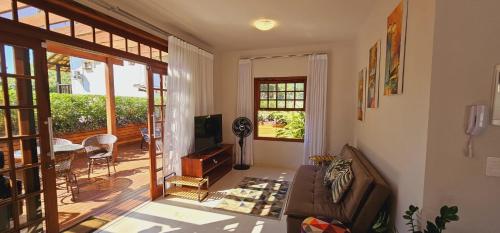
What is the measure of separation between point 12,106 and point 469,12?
126 inches

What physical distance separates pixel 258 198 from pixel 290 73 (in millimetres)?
2540

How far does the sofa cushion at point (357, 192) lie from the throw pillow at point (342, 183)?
0.13 feet

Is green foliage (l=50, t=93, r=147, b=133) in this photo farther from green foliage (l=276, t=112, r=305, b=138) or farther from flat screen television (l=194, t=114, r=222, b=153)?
green foliage (l=276, t=112, r=305, b=138)

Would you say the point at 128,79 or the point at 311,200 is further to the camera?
the point at 128,79

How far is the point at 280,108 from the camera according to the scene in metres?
4.69

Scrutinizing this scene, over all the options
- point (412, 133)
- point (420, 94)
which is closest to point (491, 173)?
point (412, 133)

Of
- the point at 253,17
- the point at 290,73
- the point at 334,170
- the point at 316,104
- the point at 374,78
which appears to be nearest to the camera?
the point at 374,78

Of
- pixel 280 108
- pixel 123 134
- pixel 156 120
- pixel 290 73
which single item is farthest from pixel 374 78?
pixel 123 134

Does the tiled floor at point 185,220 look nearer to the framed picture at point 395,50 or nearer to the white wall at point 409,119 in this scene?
the white wall at point 409,119

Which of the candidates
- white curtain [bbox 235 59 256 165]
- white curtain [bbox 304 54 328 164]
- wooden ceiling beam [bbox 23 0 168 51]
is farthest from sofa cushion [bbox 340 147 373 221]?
wooden ceiling beam [bbox 23 0 168 51]

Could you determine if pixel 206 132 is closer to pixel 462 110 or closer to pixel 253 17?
pixel 253 17

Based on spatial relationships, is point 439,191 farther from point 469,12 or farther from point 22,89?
point 22,89

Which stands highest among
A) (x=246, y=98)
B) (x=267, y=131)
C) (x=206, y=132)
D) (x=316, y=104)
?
(x=246, y=98)

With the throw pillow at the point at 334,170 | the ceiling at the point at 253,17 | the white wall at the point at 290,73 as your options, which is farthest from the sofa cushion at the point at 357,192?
the white wall at the point at 290,73
